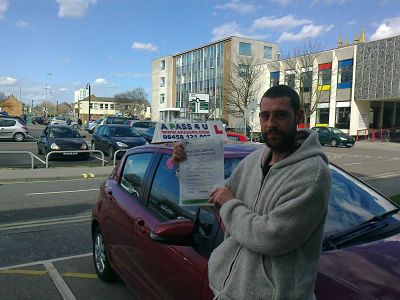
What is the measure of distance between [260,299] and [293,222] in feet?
1.30

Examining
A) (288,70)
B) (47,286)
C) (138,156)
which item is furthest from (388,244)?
(288,70)

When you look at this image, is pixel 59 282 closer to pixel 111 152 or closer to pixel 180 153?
pixel 180 153

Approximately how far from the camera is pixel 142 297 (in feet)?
11.2

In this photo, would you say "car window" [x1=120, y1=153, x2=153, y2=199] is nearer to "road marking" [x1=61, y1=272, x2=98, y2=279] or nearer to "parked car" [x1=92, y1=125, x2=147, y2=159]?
"road marking" [x1=61, y1=272, x2=98, y2=279]

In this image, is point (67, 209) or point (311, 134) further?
point (67, 209)

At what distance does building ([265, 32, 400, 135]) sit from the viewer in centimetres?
3831

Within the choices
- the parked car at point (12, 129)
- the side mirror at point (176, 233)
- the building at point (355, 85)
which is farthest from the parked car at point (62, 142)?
the building at point (355, 85)

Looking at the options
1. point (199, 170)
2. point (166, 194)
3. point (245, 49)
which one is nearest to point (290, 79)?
point (245, 49)

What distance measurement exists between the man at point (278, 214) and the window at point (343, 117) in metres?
42.7

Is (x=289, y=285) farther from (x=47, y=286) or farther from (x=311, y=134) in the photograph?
(x=47, y=286)

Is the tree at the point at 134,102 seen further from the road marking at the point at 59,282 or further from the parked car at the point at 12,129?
the road marking at the point at 59,282

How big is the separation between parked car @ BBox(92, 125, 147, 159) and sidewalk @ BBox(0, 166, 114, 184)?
128 inches

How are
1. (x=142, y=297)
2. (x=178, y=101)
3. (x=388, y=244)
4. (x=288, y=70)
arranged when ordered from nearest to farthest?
(x=388, y=244) < (x=142, y=297) < (x=288, y=70) < (x=178, y=101)

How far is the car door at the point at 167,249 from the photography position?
2.57 metres
